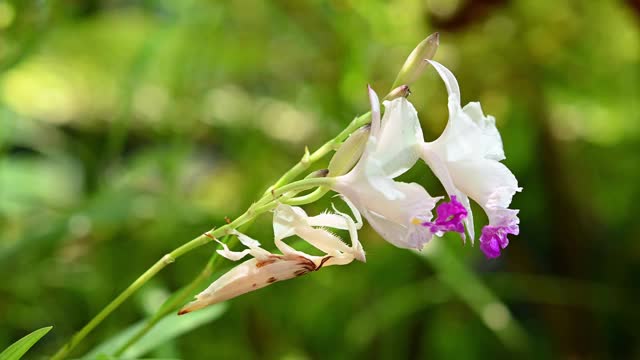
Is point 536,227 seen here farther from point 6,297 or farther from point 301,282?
point 6,297

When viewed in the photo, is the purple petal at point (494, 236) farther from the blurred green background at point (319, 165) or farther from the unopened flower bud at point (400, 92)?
the blurred green background at point (319, 165)

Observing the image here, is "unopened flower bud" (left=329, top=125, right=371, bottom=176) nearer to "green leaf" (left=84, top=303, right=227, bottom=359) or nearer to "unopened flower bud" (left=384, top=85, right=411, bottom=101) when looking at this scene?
"unopened flower bud" (left=384, top=85, right=411, bottom=101)

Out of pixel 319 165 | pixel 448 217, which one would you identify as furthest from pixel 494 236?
pixel 319 165

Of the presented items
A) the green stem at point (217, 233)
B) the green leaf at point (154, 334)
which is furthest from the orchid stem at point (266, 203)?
the green leaf at point (154, 334)

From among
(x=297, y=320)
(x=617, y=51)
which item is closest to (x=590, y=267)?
(x=617, y=51)

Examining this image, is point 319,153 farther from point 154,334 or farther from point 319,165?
point 319,165

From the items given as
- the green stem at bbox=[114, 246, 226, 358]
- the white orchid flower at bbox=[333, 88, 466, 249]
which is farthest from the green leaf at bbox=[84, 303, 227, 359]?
the white orchid flower at bbox=[333, 88, 466, 249]
